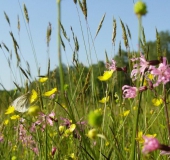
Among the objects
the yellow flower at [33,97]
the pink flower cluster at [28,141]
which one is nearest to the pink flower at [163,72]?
the yellow flower at [33,97]

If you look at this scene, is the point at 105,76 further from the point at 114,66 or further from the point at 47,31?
the point at 47,31

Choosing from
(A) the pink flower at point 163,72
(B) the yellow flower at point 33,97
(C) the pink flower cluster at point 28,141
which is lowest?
(C) the pink flower cluster at point 28,141

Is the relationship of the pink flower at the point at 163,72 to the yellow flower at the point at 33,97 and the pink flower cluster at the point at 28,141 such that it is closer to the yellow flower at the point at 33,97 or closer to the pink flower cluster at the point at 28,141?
the yellow flower at the point at 33,97

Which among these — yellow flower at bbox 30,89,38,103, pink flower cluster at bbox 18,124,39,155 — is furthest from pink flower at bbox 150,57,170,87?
pink flower cluster at bbox 18,124,39,155

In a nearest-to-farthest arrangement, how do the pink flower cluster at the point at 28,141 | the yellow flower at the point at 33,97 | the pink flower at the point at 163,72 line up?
the pink flower at the point at 163,72 < the yellow flower at the point at 33,97 < the pink flower cluster at the point at 28,141

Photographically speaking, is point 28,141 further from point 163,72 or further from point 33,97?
point 163,72

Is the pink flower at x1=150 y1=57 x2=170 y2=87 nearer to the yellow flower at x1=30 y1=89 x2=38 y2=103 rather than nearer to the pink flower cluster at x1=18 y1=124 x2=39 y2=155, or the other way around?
the yellow flower at x1=30 y1=89 x2=38 y2=103

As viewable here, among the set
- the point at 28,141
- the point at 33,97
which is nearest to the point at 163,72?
the point at 33,97

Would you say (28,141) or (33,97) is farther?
(28,141)

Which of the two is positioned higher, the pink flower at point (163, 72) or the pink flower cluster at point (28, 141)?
the pink flower at point (163, 72)

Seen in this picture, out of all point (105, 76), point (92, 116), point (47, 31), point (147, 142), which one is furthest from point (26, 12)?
point (92, 116)

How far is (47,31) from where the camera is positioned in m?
1.73

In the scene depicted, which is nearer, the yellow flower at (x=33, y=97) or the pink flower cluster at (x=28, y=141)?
the yellow flower at (x=33, y=97)

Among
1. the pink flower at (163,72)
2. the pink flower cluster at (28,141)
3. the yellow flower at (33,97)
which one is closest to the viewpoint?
the pink flower at (163,72)
